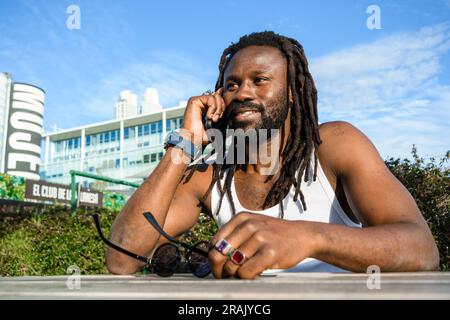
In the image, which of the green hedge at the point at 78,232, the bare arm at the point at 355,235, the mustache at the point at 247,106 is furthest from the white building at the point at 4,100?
the bare arm at the point at 355,235

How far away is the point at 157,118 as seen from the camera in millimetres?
47281

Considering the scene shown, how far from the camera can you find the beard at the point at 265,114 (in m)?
2.30

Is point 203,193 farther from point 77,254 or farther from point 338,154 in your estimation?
point 77,254

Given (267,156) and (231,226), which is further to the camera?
(267,156)

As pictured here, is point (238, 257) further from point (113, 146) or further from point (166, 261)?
point (113, 146)

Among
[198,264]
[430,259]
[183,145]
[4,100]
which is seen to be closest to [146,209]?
[183,145]

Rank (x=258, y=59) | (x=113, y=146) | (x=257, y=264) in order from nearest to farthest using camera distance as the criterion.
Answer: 1. (x=257, y=264)
2. (x=258, y=59)
3. (x=113, y=146)

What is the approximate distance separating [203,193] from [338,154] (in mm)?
852

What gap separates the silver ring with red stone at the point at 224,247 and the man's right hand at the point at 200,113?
132cm

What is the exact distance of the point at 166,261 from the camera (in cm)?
155

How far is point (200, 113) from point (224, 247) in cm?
147

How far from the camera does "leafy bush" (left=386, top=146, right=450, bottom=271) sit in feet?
14.2

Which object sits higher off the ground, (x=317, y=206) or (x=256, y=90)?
(x=256, y=90)

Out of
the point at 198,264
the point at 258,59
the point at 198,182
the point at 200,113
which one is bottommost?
the point at 198,264
